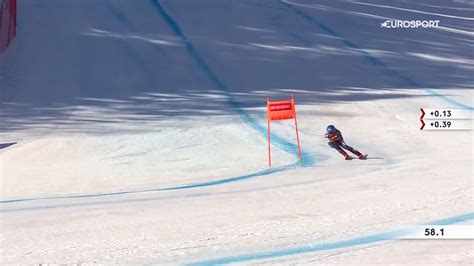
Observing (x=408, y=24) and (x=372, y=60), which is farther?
(x=408, y=24)

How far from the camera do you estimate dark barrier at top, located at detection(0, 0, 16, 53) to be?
71.4 ft

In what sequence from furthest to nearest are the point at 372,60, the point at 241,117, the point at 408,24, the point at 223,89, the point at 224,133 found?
the point at 408,24 < the point at 372,60 < the point at 223,89 < the point at 241,117 < the point at 224,133

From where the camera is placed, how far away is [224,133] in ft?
49.7

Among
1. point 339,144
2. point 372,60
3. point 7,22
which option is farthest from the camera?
point 372,60

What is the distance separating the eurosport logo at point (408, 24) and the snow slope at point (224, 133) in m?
0.61

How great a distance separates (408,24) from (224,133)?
14704mm

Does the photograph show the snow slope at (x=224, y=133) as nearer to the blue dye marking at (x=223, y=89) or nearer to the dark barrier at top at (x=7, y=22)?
the blue dye marking at (x=223, y=89)

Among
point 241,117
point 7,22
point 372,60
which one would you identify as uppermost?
point 7,22

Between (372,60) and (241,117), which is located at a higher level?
(372,60)

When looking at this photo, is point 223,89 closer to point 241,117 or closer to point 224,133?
point 241,117

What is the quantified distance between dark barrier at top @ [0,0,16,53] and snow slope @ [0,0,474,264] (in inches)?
10.3

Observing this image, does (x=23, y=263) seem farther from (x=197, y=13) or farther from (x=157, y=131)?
(x=197, y=13)

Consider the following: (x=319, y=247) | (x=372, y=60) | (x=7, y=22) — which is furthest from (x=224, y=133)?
(x=7, y=22)

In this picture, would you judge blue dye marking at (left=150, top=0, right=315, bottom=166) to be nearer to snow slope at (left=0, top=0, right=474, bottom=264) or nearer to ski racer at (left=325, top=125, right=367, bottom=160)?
snow slope at (left=0, top=0, right=474, bottom=264)
